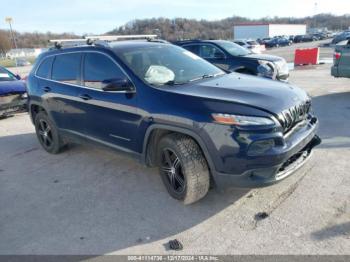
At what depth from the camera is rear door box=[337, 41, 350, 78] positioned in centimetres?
883

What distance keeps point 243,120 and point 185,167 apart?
31.1 inches

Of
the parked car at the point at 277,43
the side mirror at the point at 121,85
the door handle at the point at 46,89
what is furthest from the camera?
the parked car at the point at 277,43

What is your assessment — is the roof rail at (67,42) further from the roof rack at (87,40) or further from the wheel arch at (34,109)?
the wheel arch at (34,109)

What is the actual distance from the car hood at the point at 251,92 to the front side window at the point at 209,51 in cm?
599

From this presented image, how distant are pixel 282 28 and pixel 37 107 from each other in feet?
294

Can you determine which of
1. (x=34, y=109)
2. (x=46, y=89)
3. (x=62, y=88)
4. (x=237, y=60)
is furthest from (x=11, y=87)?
(x=237, y=60)

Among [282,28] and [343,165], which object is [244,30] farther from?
[343,165]

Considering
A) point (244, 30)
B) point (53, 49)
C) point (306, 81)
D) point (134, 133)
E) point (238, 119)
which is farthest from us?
point (244, 30)

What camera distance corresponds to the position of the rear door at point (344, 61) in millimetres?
8828

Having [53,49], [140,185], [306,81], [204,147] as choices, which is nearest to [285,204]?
[204,147]

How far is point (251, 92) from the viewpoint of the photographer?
3572 mm

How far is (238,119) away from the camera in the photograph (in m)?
3.16

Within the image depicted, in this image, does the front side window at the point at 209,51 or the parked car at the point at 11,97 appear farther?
the front side window at the point at 209,51

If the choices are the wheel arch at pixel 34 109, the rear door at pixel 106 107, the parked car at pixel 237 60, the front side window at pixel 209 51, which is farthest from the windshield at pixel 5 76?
the rear door at pixel 106 107
